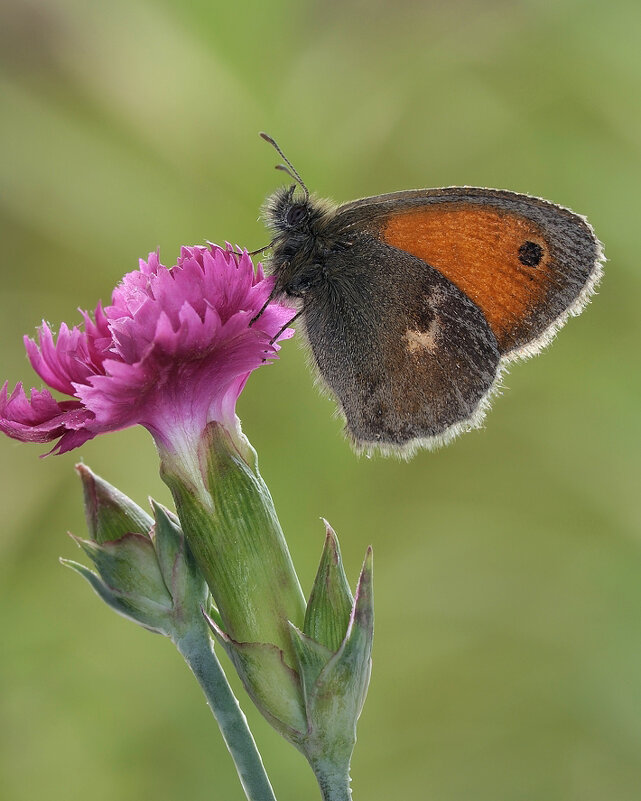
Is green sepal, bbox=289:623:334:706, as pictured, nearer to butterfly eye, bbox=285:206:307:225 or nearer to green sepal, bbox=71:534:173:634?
green sepal, bbox=71:534:173:634

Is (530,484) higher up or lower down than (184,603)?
higher up

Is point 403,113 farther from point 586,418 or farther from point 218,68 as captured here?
point 586,418

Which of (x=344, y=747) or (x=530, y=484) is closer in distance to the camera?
(x=344, y=747)

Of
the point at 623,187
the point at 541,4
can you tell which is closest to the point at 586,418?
A: the point at 623,187

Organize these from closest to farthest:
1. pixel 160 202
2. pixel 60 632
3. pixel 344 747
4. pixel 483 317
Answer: pixel 344 747
pixel 483 317
pixel 60 632
pixel 160 202

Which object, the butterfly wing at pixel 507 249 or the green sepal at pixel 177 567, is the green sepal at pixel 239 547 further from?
the butterfly wing at pixel 507 249

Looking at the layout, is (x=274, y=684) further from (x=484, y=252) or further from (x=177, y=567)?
(x=484, y=252)

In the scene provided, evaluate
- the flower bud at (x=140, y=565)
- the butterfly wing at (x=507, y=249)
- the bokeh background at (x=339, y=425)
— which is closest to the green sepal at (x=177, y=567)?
the flower bud at (x=140, y=565)
